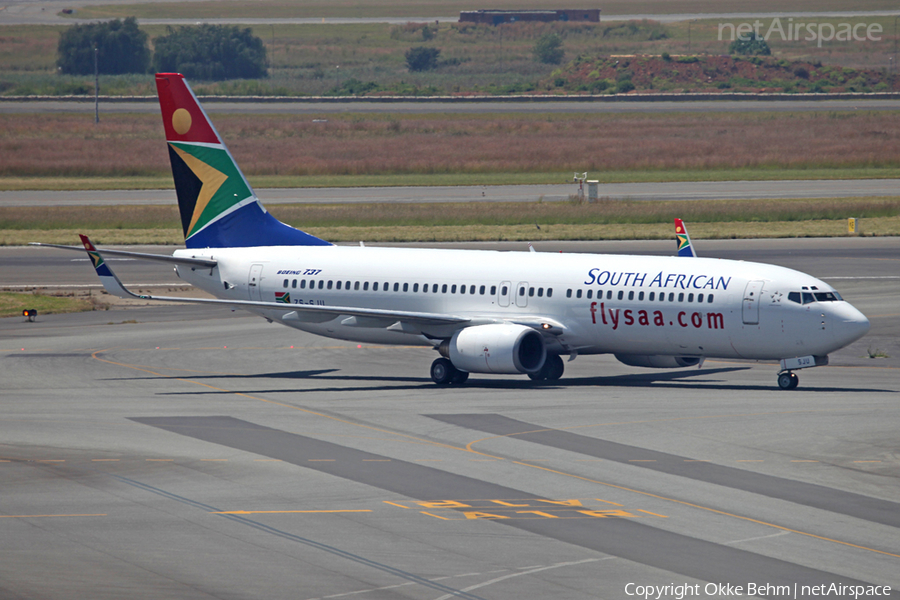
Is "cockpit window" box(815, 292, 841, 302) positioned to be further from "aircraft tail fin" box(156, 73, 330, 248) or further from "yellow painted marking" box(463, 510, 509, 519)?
"aircraft tail fin" box(156, 73, 330, 248)

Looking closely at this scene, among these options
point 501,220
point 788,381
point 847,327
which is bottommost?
point 788,381

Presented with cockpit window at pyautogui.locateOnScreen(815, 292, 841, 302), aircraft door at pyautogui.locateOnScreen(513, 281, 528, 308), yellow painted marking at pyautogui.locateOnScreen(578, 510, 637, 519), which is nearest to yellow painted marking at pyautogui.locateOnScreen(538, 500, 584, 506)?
yellow painted marking at pyautogui.locateOnScreen(578, 510, 637, 519)

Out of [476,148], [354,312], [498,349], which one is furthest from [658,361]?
[476,148]

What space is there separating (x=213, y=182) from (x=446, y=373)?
518 inches

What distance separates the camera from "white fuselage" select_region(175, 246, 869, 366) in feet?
121

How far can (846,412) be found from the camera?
33500mm

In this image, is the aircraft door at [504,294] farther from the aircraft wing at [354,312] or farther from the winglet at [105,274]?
the winglet at [105,274]

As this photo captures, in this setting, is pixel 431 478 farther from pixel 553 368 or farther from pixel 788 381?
pixel 788 381

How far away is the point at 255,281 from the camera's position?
45.0 meters

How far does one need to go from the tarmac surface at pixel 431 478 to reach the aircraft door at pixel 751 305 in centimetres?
244

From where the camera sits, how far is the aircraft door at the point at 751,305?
3669 cm

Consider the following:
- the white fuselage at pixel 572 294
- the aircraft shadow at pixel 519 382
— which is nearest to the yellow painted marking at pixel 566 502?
the white fuselage at pixel 572 294

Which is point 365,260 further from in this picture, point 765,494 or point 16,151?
point 16,151

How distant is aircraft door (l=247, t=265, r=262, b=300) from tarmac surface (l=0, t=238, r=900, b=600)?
2618mm
